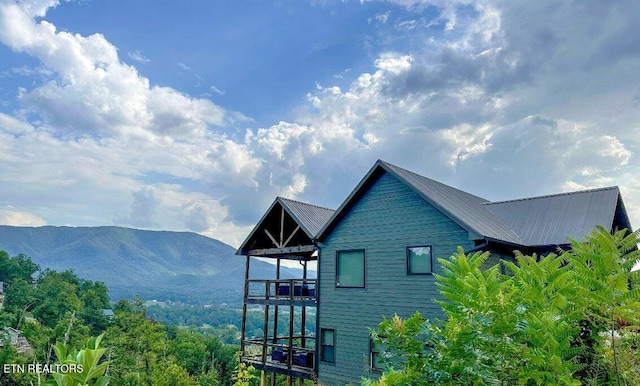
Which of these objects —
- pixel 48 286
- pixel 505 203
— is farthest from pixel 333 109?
pixel 48 286

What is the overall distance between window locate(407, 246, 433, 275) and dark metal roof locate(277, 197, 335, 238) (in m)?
4.11

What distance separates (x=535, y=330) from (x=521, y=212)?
1453 cm

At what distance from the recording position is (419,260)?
549 inches

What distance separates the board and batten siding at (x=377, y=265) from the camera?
1361cm

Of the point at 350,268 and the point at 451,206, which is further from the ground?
the point at 451,206

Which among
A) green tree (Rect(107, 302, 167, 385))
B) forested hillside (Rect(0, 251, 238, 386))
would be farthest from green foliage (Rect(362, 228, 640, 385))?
green tree (Rect(107, 302, 167, 385))

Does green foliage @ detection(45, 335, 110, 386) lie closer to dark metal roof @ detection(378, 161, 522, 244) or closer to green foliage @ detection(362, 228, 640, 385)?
green foliage @ detection(362, 228, 640, 385)

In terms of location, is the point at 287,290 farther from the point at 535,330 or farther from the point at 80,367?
the point at 80,367

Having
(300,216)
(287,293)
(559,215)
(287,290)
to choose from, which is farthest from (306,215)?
(559,215)

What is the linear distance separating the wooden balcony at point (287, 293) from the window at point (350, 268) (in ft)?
4.54

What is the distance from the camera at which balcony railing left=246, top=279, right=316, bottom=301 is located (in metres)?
17.2

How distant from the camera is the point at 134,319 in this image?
4366 centimetres

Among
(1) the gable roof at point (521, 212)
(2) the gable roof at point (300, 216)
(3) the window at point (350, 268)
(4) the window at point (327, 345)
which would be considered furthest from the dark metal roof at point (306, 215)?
(4) the window at point (327, 345)

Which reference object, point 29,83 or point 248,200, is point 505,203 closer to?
point 248,200
